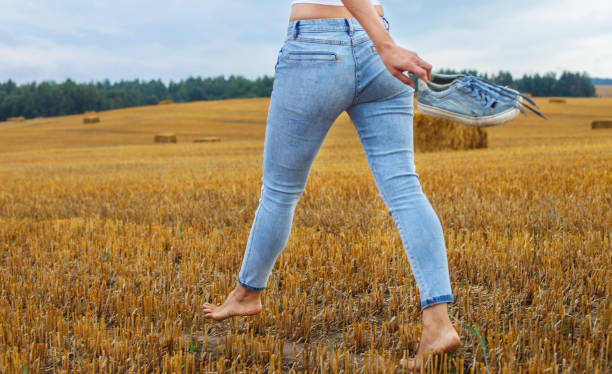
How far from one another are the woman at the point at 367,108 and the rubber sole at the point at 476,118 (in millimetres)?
95

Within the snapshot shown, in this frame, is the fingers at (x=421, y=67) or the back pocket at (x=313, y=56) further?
the back pocket at (x=313, y=56)

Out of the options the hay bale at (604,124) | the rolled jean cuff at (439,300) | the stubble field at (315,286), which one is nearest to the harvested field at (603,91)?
the hay bale at (604,124)

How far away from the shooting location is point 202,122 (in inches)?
1635

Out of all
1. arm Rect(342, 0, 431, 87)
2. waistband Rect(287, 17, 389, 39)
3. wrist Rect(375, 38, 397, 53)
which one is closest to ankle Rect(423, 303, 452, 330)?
arm Rect(342, 0, 431, 87)

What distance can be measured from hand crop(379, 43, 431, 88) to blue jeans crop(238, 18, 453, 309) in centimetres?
14

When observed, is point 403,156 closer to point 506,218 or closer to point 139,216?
point 506,218

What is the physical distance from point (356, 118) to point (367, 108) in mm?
69

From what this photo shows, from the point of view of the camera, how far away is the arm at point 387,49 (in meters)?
1.91

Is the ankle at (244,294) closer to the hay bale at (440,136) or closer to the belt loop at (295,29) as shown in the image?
the belt loop at (295,29)

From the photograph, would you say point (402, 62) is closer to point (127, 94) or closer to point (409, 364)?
point (409, 364)

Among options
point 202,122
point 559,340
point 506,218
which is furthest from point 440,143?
point 202,122

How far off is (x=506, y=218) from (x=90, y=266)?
337 centimetres

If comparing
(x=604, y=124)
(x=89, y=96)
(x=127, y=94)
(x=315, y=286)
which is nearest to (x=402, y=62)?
(x=315, y=286)

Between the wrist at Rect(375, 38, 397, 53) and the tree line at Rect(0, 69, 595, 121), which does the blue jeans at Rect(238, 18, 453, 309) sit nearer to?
the wrist at Rect(375, 38, 397, 53)
